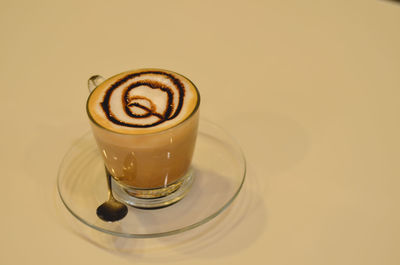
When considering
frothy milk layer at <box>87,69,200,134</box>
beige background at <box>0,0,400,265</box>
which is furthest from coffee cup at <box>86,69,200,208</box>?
beige background at <box>0,0,400,265</box>

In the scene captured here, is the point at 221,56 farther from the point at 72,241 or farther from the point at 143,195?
the point at 72,241

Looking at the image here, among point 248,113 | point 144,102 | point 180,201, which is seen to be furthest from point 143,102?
point 248,113

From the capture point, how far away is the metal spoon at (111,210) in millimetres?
809

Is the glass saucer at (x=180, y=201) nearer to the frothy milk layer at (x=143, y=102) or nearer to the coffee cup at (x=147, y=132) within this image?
the coffee cup at (x=147, y=132)

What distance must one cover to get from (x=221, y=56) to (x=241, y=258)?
27.3 inches

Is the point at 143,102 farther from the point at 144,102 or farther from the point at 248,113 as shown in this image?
the point at 248,113

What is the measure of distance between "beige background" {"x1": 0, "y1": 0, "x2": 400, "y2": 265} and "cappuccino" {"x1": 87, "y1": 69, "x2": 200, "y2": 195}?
12 centimetres

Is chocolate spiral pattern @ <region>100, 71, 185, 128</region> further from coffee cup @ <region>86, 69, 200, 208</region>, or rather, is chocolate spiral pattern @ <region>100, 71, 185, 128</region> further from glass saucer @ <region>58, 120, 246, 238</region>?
glass saucer @ <region>58, 120, 246, 238</region>

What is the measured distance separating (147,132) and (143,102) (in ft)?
0.31

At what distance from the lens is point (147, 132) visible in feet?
2.50

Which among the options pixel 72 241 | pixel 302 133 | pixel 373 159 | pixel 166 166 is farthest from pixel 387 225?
pixel 72 241

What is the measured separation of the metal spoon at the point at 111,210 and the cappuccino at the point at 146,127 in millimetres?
47

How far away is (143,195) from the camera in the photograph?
0.88m

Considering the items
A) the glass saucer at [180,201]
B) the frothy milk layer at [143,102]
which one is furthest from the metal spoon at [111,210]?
the frothy milk layer at [143,102]
